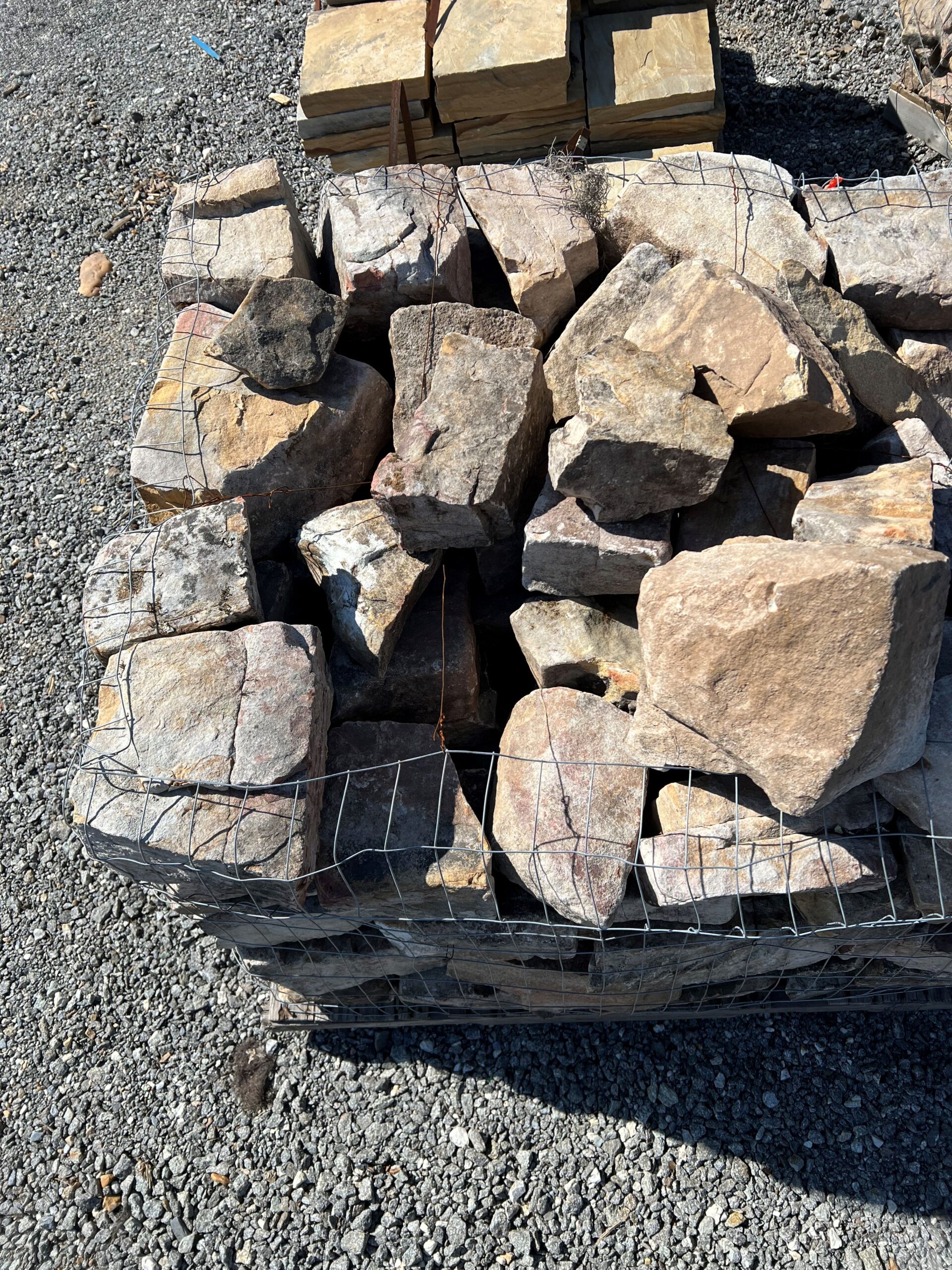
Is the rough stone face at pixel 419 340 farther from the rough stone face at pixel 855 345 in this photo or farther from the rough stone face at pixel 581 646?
the rough stone face at pixel 855 345

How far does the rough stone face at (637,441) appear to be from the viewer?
2.84m

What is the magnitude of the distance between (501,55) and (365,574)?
11.3ft

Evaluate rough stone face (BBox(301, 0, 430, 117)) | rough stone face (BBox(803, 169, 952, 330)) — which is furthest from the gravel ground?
rough stone face (BBox(301, 0, 430, 117))

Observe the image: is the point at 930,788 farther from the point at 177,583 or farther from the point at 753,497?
the point at 177,583

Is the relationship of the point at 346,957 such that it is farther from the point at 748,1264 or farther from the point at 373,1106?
the point at 748,1264

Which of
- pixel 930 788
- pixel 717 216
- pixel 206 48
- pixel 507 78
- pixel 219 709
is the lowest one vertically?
pixel 930 788

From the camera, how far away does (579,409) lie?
2.95m

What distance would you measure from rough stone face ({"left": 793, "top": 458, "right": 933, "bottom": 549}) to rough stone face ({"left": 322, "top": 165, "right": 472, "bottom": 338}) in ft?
5.55

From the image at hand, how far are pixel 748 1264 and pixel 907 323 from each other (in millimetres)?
3586

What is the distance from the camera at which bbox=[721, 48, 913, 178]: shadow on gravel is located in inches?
233

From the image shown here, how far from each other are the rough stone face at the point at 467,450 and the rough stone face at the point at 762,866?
1.24 metres

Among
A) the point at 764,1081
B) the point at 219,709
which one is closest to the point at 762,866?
the point at 764,1081

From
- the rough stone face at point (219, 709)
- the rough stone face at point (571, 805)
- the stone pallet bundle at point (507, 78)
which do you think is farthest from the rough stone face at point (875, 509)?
the stone pallet bundle at point (507, 78)

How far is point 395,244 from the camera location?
359 centimetres
